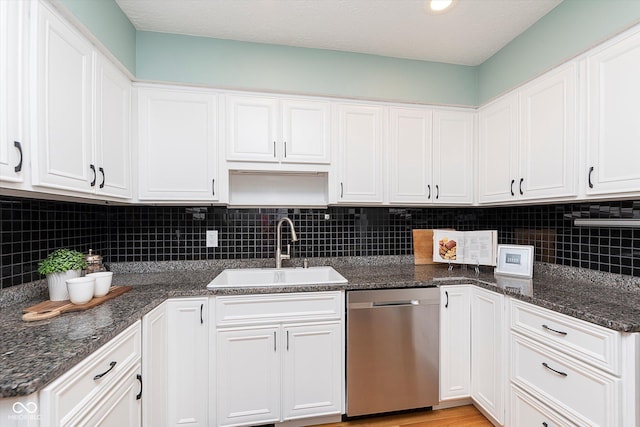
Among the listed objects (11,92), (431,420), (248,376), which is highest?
(11,92)

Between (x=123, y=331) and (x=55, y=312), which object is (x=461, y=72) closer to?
(x=123, y=331)

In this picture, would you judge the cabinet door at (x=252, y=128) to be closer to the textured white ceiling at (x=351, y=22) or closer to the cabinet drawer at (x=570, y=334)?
the textured white ceiling at (x=351, y=22)

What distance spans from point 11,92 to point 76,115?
356mm

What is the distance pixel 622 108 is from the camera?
145 centimetres

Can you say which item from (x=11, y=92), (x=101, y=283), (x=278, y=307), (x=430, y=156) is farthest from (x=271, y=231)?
(x=11, y=92)

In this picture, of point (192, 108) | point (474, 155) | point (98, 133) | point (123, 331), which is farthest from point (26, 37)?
point (474, 155)

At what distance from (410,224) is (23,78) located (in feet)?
8.25

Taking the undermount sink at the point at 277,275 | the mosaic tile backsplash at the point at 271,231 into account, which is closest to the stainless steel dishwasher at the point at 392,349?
the undermount sink at the point at 277,275

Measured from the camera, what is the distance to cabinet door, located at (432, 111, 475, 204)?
2.42 metres

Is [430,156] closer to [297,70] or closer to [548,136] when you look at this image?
[548,136]

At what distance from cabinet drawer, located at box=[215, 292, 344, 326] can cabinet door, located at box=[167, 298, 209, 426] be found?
0.42 feet

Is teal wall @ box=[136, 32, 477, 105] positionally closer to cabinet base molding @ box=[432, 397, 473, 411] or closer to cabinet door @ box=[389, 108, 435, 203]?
cabinet door @ box=[389, 108, 435, 203]

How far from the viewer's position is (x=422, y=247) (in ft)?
8.57

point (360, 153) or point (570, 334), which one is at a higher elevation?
point (360, 153)
